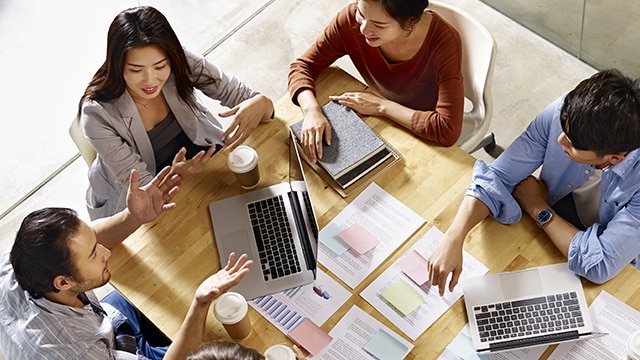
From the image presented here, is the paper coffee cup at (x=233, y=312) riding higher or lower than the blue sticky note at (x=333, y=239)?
higher

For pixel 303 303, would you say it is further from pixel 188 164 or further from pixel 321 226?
pixel 188 164

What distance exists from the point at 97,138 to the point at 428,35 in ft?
3.62

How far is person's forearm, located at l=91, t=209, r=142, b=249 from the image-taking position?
2.18 metres

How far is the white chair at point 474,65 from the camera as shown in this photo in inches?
97.3

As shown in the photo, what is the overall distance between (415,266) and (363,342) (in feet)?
0.85

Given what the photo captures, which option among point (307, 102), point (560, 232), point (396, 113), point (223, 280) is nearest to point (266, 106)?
point (307, 102)

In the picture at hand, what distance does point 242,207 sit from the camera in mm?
2244

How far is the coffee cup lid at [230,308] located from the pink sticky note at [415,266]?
45 centimetres

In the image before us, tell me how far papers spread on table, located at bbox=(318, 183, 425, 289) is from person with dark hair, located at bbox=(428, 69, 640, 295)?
145 millimetres

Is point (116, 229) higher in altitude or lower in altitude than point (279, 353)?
higher

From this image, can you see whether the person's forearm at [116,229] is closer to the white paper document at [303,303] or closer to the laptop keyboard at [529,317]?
the white paper document at [303,303]

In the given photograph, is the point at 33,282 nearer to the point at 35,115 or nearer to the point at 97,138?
the point at 97,138

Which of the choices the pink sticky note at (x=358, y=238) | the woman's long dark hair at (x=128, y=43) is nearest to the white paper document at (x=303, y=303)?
the pink sticky note at (x=358, y=238)

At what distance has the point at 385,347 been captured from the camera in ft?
6.37
